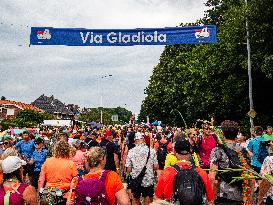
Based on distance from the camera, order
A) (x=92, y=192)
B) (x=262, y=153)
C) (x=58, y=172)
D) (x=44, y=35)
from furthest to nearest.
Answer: (x=44, y=35)
(x=262, y=153)
(x=58, y=172)
(x=92, y=192)

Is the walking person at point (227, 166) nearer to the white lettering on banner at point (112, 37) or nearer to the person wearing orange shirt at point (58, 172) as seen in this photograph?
the person wearing orange shirt at point (58, 172)

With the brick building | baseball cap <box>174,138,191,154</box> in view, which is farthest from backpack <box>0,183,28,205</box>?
the brick building

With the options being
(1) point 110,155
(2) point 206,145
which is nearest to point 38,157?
(1) point 110,155

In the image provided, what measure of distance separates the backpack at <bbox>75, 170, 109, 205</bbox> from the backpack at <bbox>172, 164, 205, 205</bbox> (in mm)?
736

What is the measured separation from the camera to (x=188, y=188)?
454 cm

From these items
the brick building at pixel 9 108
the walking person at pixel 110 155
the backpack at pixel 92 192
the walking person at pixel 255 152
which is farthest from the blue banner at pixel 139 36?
the brick building at pixel 9 108

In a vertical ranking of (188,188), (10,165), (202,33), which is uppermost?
(202,33)

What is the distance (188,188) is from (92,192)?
960 millimetres

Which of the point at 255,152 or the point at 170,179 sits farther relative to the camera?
the point at 255,152

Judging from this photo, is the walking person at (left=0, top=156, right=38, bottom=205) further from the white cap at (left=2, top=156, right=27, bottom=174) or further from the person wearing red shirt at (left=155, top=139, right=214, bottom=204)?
the person wearing red shirt at (left=155, top=139, right=214, bottom=204)

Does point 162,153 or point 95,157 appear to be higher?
point 95,157

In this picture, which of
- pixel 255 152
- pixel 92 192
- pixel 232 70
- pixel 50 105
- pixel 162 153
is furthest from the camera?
pixel 50 105

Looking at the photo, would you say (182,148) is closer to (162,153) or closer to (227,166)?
(227,166)

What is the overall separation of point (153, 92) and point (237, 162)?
53.0 metres
